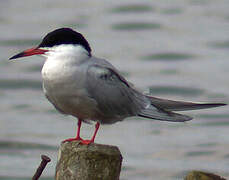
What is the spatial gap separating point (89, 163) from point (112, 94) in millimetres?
1345

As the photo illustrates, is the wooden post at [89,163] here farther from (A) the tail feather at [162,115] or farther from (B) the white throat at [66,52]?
(A) the tail feather at [162,115]

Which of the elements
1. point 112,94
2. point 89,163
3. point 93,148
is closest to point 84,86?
point 112,94

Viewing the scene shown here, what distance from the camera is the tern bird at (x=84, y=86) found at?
20.9 feet

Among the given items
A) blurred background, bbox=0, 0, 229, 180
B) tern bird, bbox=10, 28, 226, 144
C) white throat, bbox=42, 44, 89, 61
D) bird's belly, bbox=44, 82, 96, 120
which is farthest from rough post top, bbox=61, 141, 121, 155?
blurred background, bbox=0, 0, 229, 180

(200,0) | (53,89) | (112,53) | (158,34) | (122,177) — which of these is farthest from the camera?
(200,0)

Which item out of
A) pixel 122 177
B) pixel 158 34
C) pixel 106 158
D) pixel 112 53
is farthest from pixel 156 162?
pixel 106 158

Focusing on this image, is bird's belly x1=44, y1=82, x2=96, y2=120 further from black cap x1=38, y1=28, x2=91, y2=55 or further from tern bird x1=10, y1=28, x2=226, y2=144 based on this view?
black cap x1=38, y1=28, x2=91, y2=55

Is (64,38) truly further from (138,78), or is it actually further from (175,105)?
(138,78)

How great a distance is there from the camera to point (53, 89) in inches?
251

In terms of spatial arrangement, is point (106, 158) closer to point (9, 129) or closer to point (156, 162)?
point (156, 162)

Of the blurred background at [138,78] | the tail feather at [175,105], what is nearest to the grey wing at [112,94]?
the tail feather at [175,105]

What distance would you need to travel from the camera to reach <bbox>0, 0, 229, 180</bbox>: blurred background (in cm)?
1323

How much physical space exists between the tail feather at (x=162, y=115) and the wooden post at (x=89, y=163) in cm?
128

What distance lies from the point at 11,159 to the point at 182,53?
4.83 meters
